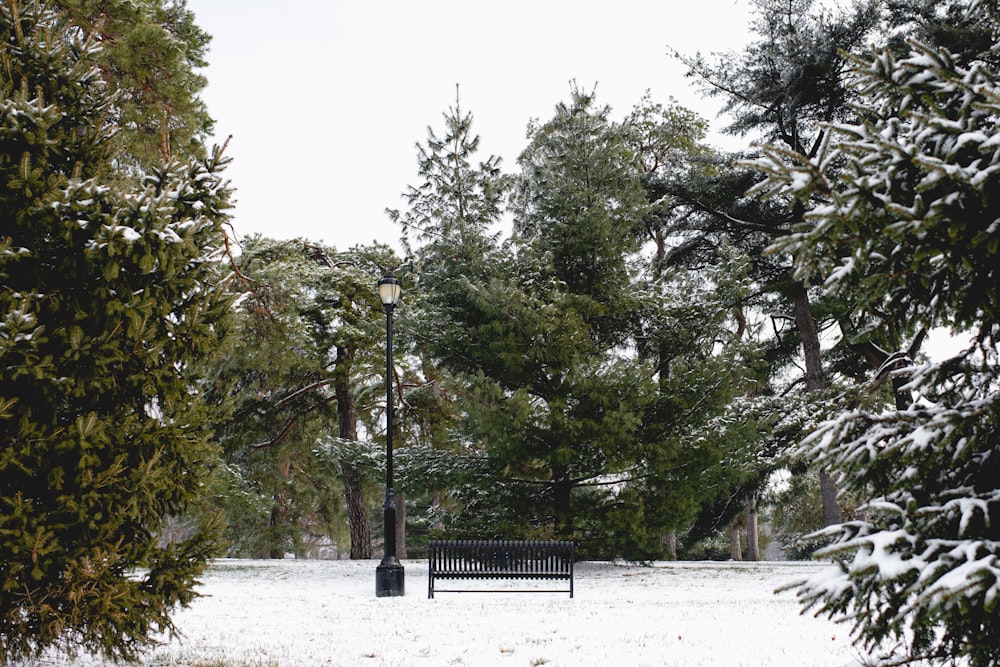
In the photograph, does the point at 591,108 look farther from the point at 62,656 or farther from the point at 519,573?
the point at 62,656

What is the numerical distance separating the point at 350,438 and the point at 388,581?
1089 cm

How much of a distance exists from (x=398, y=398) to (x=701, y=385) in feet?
35.2

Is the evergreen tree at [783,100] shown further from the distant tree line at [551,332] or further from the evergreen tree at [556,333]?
the evergreen tree at [556,333]

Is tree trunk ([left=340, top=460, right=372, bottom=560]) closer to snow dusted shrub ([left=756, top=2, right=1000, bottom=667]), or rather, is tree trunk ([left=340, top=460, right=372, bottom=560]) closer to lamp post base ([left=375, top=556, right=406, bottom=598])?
lamp post base ([left=375, top=556, right=406, bottom=598])

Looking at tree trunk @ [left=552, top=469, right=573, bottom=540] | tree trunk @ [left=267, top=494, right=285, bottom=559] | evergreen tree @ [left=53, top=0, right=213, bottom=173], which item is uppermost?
evergreen tree @ [left=53, top=0, right=213, bottom=173]

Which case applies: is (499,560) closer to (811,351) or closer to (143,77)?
(143,77)

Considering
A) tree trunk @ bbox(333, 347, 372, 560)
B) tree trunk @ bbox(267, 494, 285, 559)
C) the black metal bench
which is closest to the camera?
the black metal bench

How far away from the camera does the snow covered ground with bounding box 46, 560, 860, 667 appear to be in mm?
6453

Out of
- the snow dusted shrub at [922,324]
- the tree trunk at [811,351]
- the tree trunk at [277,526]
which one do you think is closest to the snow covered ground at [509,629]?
the snow dusted shrub at [922,324]

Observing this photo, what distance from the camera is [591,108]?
17.6 m

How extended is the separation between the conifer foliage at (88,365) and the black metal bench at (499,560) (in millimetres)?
5657

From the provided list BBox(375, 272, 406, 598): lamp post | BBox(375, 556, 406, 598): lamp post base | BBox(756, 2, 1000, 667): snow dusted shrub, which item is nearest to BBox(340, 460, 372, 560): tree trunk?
BBox(375, 272, 406, 598): lamp post

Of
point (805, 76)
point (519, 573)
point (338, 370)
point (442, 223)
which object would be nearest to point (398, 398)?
point (338, 370)

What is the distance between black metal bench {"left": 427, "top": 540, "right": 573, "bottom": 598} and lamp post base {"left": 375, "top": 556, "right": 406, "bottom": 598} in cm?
54
